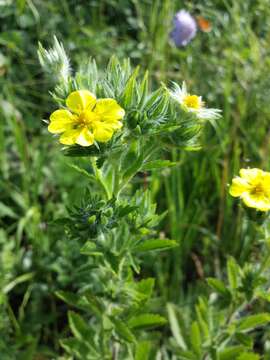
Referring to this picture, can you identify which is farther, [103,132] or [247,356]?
[247,356]

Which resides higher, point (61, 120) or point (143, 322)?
point (61, 120)

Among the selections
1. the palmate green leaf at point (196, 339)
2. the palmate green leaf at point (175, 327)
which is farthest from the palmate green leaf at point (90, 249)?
the palmate green leaf at point (175, 327)

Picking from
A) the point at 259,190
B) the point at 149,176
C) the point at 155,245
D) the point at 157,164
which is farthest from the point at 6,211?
the point at 259,190

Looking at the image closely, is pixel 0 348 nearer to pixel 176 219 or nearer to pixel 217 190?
pixel 176 219

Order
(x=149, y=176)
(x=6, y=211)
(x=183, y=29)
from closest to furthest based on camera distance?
(x=6, y=211) → (x=149, y=176) → (x=183, y=29)

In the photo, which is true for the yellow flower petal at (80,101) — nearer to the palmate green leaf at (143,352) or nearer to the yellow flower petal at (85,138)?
the yellow flower petal at (85,138)

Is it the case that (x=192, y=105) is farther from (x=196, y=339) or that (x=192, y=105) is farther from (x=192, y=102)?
(x=196, y=339)

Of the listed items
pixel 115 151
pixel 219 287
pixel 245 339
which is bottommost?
pixel 245 339

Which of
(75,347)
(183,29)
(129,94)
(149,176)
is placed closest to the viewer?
(129,94)
